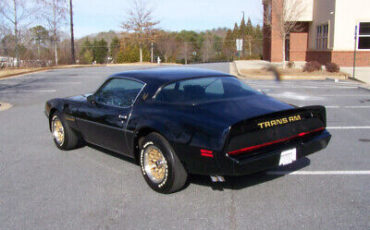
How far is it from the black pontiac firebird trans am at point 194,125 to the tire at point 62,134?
22.0 inches

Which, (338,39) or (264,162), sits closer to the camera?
(264,162)

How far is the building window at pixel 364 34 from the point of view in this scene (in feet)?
74.9

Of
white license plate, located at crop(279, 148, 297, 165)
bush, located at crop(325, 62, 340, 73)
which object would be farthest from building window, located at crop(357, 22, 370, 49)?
white license plate, located at crop(279, 148, 297, 165)

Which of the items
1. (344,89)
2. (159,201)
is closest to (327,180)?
(159,201)

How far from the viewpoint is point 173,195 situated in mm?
4242

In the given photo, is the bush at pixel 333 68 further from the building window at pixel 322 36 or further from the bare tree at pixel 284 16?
the building window at pixel 322 36

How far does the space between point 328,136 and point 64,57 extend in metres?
38.1

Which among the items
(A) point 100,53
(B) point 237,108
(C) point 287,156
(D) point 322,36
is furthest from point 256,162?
(A) point 100,53

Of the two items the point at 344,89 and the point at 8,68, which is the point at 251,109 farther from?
the point at 8,68

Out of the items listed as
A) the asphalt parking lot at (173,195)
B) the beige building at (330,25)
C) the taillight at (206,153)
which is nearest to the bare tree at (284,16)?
the beige building at (330,25)

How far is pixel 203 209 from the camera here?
12.7 ft

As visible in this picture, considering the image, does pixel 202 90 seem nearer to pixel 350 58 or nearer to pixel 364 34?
pixel 350 58

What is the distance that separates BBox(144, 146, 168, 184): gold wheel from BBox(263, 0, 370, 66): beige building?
57.6 feet

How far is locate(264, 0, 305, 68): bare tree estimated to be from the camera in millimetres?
22812
